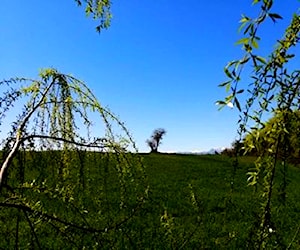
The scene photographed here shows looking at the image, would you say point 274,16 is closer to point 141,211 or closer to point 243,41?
point 243,41

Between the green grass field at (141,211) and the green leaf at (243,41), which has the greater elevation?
the green leaf at (243,41)

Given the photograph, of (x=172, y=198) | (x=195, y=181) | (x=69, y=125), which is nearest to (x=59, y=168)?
(x=69, y=125)

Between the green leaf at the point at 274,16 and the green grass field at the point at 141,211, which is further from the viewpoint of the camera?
the green grass field at the point at 141,211

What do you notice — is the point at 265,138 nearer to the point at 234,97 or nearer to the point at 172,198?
the point at 234,97

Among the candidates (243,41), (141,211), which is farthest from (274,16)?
(141,211)

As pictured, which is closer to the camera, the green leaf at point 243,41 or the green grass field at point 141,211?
the green leaf at point 243,41

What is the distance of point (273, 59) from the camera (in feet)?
6.57

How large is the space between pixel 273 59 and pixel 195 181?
85.0 ft

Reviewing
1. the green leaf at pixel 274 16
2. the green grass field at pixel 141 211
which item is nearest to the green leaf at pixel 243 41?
the green leaf at pixel 274 16

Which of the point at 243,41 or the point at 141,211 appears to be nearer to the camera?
the point at 243,41

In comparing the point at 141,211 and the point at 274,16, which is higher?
the point at 274,16

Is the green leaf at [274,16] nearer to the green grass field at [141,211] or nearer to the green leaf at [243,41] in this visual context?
the green leaf at [243,41]

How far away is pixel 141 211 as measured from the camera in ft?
13.7

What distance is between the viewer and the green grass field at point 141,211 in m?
2.56
